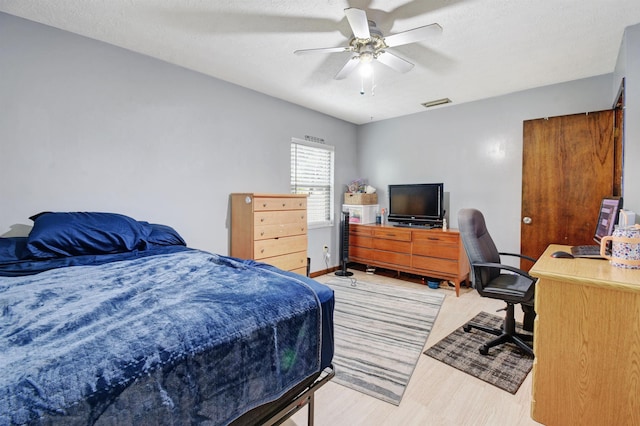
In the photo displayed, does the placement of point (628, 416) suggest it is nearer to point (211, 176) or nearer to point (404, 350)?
point (404, 350)

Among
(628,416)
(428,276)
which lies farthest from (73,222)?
(428,276)

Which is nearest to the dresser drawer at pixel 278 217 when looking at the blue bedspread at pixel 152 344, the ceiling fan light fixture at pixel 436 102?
the blue bedspread at pixel 152 344

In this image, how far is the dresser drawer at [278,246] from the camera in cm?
318

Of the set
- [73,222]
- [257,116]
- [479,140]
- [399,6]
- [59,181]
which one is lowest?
[73,222]

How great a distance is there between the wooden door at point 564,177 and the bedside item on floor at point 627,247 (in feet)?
6.47

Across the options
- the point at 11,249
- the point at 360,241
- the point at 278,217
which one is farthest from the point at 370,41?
the point at 360,241

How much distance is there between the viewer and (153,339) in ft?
3.08

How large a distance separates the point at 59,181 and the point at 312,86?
2.56 m

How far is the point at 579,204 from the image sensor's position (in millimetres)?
3217

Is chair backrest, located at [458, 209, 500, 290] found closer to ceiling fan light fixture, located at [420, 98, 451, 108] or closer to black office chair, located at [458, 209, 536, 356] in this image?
black office chair, located at [458, 209, 536, 356]

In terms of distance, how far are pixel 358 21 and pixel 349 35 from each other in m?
0.54

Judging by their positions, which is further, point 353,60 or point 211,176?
point 211,176

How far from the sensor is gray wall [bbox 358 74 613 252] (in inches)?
133

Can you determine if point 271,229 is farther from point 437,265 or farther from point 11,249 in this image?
point 437,265
